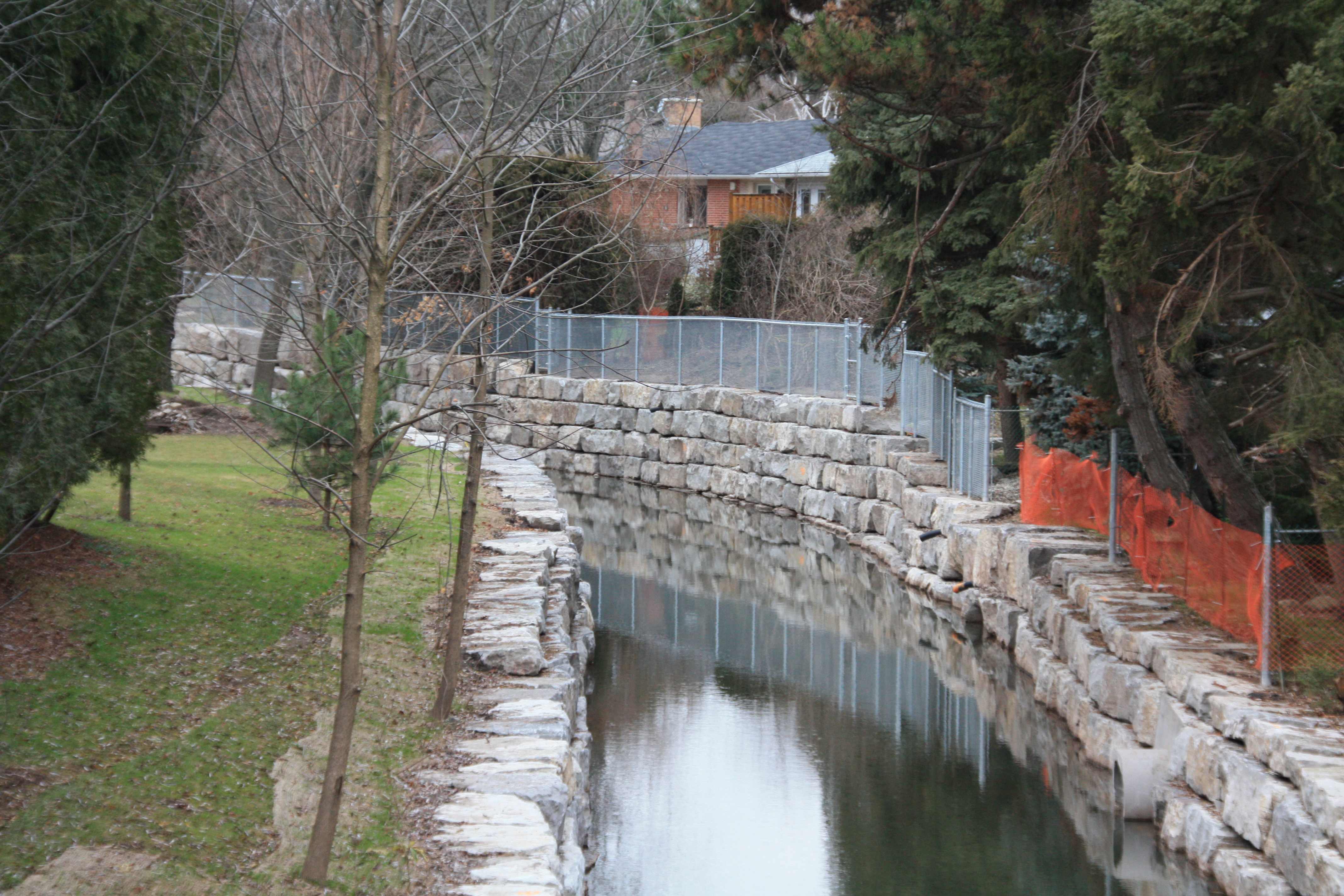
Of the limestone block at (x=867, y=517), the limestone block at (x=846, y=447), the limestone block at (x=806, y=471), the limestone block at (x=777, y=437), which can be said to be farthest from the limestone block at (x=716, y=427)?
the limestone block at (x=867, y=517)

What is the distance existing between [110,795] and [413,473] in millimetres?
12909

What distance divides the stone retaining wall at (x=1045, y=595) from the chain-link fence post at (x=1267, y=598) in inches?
6.8

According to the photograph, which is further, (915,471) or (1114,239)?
(915,471)

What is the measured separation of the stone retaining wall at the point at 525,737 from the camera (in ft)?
21.2

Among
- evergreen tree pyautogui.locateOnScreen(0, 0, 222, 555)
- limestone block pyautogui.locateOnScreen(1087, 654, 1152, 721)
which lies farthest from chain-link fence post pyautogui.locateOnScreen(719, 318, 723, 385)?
evergreen tree pyautogui.locateOnScreen(0, 0, 222, 555)

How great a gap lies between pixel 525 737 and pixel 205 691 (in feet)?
6.92

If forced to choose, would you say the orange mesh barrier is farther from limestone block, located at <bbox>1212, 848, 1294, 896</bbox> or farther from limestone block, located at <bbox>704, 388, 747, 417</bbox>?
limestone block, located at <bbox>704, 388, 747, 417</bbox>

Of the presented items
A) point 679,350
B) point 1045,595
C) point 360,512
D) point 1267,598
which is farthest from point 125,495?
point 679,350

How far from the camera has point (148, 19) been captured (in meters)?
8.49

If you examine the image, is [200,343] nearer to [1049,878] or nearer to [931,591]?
[931,591]

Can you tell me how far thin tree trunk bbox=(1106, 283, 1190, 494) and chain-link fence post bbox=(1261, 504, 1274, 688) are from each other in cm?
361

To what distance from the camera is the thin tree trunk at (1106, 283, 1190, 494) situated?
12.4 m

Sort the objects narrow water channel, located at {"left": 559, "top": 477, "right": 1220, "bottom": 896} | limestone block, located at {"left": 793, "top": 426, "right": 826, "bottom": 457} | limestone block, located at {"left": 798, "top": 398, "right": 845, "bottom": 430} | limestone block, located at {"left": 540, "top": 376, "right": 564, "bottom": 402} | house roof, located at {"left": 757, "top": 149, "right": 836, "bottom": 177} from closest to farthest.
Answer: narrow water channel, located at {"left": 559, "top": 477, "right": 1220, "bottom": 896}
limestone block, located at {"left": 798, "top": 398, "right": 845, "bottom": 430}
limestone block, located at {"left": 793, "top": 426, "right": 826, "bottom": 457}
limestone block, located at {"left": 540, "top": 376, "right": 564, "bottom": 402}
house roof, located at {"left": 757, "top": 149, "right": 836, "bottom": 177}

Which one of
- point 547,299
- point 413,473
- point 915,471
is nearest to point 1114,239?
point 915,471
